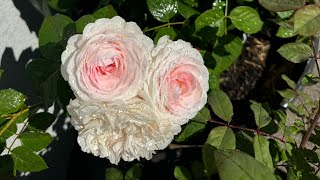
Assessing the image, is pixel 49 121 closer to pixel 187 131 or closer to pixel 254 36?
pixel 187 131

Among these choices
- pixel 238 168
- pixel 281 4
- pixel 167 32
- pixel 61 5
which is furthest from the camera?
pixel 61 5

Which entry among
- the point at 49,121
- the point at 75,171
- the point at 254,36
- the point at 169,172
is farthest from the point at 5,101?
the point at 254,36

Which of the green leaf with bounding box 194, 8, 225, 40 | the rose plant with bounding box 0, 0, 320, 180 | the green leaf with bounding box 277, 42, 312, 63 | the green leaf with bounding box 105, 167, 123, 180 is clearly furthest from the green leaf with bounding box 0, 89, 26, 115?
the green leaf with bounding box 277, 42, 312, 63

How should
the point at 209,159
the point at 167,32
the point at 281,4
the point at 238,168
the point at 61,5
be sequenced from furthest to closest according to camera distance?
1. the point at 61,5
2. the point at 167,32
3. the point at 209,159
4. the point at 281,4
5. the point at 238,168

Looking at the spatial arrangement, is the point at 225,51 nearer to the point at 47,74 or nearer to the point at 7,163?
the point at 47,74

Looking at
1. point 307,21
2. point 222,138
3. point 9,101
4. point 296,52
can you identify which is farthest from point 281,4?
point 9,101

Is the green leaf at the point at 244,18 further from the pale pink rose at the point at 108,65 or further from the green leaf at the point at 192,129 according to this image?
the pale pink rose at the point at 108,65
